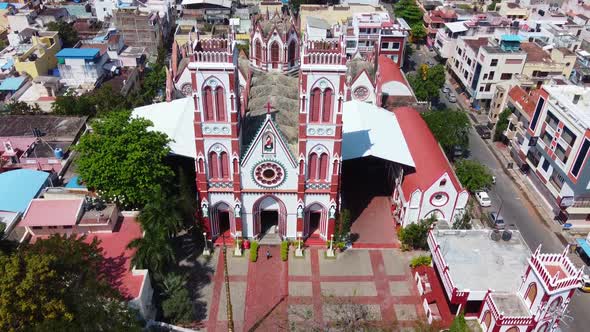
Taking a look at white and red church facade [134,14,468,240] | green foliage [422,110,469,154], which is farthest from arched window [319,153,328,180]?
green foliage [422,110,469,154]

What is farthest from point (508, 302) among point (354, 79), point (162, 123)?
point (162, 123)

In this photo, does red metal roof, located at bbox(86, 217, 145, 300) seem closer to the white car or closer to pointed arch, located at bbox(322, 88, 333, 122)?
pointed arch, located at bbox(322, 88, 333, 122)

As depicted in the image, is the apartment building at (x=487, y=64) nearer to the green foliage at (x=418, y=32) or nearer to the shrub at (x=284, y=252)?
the green foliage at (x=418, y=32)

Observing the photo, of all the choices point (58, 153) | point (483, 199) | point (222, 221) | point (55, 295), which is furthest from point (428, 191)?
point (58, 153)

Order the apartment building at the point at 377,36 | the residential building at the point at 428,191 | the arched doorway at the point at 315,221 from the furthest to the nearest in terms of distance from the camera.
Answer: the apartment building at the point at 377,36 → the residential building at the point at 428,191 → the arched doorway at the point at 315,221

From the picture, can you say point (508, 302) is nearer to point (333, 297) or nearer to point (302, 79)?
point (333, 297)

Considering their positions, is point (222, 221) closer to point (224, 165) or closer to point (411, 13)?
point (224, 165)

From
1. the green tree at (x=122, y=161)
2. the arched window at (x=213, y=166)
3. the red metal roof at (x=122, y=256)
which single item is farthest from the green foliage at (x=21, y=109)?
the arched window at (x=213, y=166)
